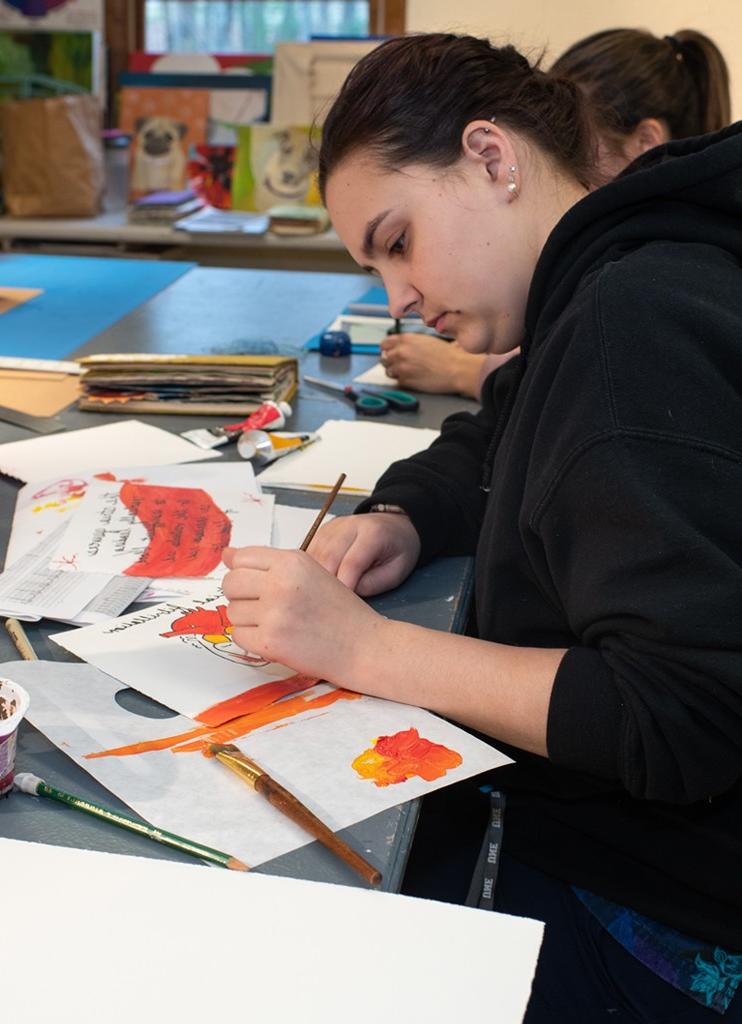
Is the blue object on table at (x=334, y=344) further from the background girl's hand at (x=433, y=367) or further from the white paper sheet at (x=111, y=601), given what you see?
the white paper sheet at (x=111, y=601)

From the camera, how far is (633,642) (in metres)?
0.80

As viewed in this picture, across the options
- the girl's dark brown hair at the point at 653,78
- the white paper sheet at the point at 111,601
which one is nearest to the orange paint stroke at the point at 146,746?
the white paper sheet at the point at 111,601

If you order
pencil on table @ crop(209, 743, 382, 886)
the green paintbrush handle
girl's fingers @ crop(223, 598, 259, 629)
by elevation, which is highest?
girl's fingers @ crop(223, 598, 259, 629)

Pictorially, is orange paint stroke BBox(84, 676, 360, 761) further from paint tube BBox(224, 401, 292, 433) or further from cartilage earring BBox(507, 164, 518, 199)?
paint tube BBox(224, 401, 292, 433)

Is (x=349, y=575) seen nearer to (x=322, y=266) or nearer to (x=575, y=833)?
(x=575, y=833)

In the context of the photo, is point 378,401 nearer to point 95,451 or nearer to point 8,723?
point 95,451

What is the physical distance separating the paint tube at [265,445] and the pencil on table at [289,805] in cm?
68

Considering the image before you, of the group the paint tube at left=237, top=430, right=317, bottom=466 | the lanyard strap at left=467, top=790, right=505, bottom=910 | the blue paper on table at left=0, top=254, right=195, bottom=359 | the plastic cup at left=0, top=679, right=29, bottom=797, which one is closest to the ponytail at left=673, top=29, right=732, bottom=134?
the paint tube at left=237, top=430, right=317, bottom=466

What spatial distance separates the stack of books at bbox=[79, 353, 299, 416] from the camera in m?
1.63

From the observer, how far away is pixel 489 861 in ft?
3.30

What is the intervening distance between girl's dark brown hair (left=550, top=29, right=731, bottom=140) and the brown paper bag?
2854mm

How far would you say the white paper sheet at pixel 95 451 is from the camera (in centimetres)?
137

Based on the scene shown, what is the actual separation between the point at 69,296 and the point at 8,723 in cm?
168

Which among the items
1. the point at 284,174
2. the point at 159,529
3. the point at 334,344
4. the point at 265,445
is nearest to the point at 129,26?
the point at 284,174
